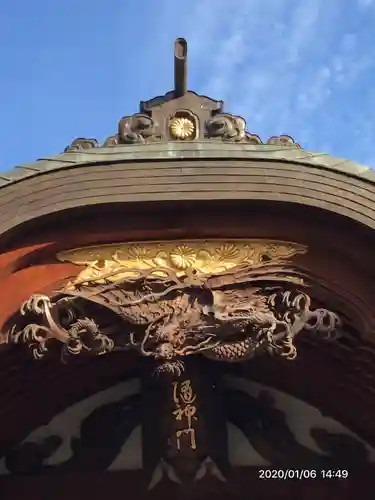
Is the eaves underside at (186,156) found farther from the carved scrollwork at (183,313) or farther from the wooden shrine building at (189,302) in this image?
the carved scrollwork at (183,313)

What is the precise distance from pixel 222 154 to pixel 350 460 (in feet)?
6.37

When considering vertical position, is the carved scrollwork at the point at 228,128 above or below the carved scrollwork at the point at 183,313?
above

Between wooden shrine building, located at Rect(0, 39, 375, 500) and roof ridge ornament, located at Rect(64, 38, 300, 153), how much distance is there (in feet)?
0.04

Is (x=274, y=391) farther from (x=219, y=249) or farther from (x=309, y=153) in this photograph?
(x=309, y=153)

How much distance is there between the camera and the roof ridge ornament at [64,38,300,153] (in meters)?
4.69

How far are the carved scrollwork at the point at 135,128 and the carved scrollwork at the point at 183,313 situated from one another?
814 mm

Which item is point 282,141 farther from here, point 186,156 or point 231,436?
point 231,436

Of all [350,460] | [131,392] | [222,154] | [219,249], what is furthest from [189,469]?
[222,154]

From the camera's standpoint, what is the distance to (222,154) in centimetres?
438

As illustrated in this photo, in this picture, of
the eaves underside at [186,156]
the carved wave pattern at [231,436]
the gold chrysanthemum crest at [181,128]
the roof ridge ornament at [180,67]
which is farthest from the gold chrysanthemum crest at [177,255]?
the roof ridge ornament at [180,67]

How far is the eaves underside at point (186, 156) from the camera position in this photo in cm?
433
